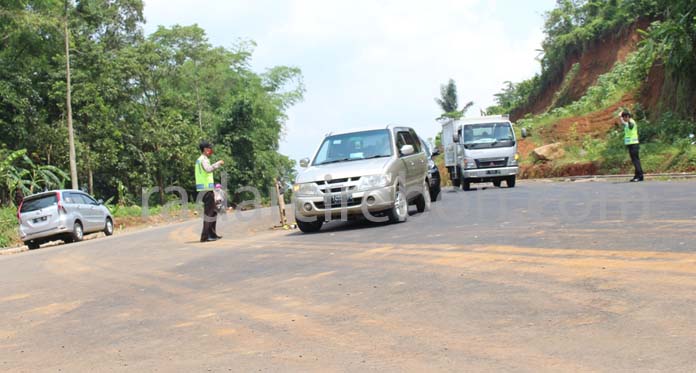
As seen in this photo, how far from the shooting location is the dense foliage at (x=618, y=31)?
91.5 ft

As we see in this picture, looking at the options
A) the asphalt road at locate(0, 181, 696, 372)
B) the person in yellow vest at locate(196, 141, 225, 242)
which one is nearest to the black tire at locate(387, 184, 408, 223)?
the asphalt road at locate(0, 181, 696, 372)

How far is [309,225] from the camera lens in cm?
1484

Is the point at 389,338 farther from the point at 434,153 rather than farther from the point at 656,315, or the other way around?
the point at 434,153

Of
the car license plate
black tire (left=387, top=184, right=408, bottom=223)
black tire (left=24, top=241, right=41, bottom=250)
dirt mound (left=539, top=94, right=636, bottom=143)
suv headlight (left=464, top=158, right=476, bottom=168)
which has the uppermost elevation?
dirt mound (left=539, top=94, right=636, bottom=143)

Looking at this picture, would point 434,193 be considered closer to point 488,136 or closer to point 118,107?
point 488,136

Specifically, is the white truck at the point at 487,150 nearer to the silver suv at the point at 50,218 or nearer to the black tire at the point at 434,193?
the black tire at the point at 434,193

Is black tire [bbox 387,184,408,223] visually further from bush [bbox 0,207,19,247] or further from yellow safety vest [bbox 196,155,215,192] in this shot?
bush [bbox 0,207,19,247]

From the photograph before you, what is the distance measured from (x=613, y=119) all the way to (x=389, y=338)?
3597cm

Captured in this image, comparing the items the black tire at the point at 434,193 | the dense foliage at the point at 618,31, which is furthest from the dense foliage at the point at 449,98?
the black tire at the point at 434,193

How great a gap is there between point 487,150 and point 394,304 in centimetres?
2009

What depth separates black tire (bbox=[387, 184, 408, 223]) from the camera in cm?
1440

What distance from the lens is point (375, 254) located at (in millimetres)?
10047

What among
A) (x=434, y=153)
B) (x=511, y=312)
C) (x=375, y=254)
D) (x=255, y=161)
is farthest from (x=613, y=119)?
(x=511, y=312)

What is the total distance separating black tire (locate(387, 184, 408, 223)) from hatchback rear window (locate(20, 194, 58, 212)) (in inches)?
448
